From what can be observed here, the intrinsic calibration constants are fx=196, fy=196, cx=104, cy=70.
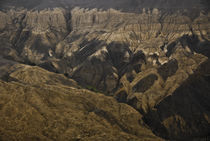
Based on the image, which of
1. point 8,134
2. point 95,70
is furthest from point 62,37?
point 8,134

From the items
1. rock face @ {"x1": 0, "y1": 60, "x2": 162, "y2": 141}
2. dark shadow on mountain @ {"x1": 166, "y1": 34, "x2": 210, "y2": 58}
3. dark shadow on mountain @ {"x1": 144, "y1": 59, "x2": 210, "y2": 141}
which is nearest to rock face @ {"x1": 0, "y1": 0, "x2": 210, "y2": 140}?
dark shadow on mountain @ {"x1": 144, "y1": 59, "x2": 210, "y2": 141}

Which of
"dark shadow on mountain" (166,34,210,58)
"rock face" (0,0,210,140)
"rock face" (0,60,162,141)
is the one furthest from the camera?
"dark shadow on mountain" (166,34,210,58)

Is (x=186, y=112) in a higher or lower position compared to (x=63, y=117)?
lower

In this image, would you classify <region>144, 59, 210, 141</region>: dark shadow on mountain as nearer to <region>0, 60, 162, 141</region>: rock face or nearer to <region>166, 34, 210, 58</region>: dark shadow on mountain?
<region>0, 60, 162, 141</region>: rock face

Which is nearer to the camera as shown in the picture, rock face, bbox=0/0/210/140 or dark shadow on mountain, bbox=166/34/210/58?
rock face, bbox=0/0/210/140

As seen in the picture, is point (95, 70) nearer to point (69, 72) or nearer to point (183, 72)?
point (69, 72)

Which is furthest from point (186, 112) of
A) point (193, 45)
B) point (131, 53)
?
A: point (131, 53)

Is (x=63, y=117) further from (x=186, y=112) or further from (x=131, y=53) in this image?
(x=131, y=53)

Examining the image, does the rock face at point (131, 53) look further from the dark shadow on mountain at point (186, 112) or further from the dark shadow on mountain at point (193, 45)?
the dark shadow on mountain at point (193, 45)
